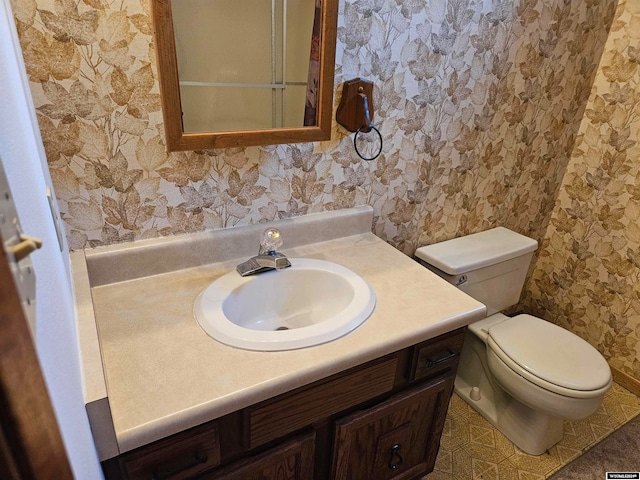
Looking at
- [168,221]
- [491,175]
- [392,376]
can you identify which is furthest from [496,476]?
[168,221]

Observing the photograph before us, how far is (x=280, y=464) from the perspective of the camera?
0.96m

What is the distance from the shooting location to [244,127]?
105 centimetres

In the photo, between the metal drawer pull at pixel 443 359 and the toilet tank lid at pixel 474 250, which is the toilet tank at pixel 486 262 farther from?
the metal drawer pull at pixel 443 359

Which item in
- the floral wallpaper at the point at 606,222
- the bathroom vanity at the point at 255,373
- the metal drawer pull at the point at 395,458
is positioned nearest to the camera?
the bathroom vanity at the point at 255,373

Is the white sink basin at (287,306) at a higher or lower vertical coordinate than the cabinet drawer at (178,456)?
higher

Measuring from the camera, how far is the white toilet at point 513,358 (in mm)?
1391

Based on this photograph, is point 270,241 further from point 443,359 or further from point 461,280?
point 461,280

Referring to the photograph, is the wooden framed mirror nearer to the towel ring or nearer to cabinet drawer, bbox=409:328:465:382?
the towel ring

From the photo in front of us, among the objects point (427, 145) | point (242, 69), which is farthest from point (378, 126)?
point (242, 69)

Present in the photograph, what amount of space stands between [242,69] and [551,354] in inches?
55.3

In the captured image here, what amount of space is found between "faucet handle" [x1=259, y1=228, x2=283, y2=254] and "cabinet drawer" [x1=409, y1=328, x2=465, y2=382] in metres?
0.46

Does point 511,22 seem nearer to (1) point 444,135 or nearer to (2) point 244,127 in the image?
(1) point 444,135

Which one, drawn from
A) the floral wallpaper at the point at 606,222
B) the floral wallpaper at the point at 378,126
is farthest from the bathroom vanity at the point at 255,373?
the floral wallpaper at the point at 606,222

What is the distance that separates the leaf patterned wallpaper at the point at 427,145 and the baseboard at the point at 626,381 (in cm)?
4
